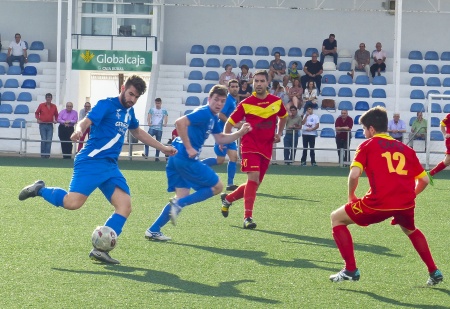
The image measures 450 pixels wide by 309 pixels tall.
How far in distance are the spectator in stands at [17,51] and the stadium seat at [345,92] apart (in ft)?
29.9

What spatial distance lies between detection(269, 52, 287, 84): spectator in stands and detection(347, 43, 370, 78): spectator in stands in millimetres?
2432

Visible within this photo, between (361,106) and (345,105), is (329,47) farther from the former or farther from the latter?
(361,106)

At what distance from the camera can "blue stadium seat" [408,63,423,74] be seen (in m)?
27.9

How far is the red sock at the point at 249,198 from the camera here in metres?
10.3

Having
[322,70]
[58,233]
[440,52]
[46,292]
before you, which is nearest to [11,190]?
[58,233]

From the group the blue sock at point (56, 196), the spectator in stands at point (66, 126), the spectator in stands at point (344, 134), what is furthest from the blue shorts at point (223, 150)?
the spectator in stands at point (66, 126)

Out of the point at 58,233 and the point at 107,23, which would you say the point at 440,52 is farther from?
the point at 58,233

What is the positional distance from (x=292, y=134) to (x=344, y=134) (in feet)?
4.03

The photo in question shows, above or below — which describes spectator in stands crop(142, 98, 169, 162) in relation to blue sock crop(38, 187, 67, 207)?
above

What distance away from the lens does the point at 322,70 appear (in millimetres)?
25891

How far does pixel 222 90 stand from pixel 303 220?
9.58ft

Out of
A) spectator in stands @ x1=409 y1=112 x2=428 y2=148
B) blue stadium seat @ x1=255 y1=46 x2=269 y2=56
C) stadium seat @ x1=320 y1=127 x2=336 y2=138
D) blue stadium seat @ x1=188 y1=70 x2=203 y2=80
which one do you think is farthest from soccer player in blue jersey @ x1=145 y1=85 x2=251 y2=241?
blue stadium seat @ x1=255 y1=46 x2=269 y2=56

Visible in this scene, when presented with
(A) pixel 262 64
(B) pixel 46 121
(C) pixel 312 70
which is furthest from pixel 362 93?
(B) pixel 46 121

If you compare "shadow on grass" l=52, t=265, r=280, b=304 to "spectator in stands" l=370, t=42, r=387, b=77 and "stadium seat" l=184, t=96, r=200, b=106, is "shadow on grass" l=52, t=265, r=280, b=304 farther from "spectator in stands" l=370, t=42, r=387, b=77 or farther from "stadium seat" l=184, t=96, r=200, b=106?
"spectator in stands" l=370, t=42, r=387, b=77
